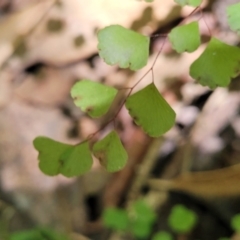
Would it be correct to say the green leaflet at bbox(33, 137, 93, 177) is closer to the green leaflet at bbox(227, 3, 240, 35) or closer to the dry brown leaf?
the green leaflet at bbox(227, 3, 240, 35)

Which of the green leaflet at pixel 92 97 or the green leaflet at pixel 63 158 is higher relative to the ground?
the green leaflet at pixel 92 97

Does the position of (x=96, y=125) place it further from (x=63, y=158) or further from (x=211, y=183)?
(x=63, y=158)

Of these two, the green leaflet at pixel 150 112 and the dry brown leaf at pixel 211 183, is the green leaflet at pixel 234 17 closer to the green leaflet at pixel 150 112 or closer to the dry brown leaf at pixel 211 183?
the green leaflet at pixel 150 112

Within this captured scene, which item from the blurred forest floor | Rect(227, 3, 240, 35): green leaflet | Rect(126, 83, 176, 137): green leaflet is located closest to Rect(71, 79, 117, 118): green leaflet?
Rect(126, 83, 176, 137): green leaflet

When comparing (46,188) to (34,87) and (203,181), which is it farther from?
(203,181)

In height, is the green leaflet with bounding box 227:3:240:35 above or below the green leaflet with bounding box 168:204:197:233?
above

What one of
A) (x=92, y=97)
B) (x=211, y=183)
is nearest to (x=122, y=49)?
(x=92, y=97)

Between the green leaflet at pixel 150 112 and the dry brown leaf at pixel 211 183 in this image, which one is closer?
the green leaflet at pixel 150 112

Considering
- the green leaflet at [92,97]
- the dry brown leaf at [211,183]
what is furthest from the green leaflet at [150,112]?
the dry brown leaf at [211,183]
